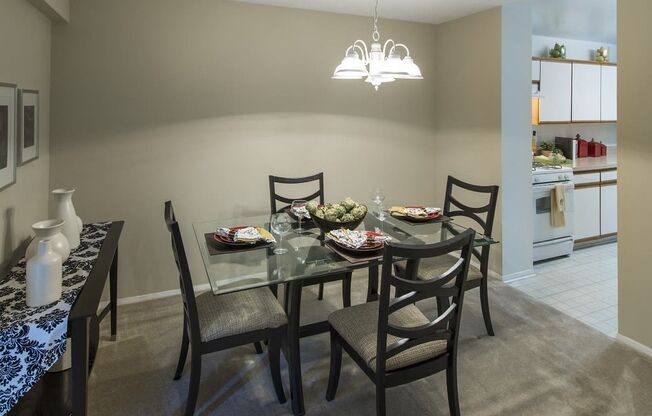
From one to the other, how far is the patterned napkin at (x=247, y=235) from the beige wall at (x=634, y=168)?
2.11 m

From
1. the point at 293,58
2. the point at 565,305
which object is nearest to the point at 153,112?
the point at 293,58

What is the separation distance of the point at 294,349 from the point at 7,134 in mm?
1697

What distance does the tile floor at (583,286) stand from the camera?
9.83 feet

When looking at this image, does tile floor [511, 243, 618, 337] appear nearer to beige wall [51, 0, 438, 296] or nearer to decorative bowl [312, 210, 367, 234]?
beige wall [51, 0, 438, 296]

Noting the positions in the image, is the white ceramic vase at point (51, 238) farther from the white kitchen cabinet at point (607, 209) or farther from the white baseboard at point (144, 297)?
the white kitchen cabinet at point (607, 209)

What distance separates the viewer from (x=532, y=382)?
222 cm

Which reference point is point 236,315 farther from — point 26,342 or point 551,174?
point 551,174

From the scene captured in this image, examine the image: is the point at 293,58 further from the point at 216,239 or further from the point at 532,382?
the point at 532,382

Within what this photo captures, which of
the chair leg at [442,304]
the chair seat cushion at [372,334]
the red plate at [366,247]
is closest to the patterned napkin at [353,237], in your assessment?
the red plate at [366,247]

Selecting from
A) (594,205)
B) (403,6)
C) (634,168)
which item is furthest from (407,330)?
(594,205)

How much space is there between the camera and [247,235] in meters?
2.31

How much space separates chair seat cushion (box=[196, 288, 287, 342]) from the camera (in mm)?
1941

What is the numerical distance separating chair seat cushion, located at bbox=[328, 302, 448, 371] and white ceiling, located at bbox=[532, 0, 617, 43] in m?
3.06

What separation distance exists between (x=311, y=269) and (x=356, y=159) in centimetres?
210
